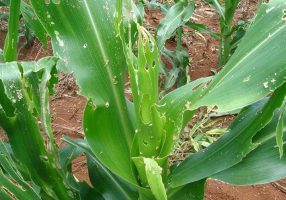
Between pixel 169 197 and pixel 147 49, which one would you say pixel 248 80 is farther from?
pixel 169 197

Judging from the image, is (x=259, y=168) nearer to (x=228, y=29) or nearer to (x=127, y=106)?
(x=127, y=106)

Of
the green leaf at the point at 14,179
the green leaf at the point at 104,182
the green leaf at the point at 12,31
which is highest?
the green leaf at the point at 12,31

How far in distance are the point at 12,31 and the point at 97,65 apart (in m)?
0.22

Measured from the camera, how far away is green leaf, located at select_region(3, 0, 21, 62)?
3.65 ft

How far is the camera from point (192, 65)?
2.44m

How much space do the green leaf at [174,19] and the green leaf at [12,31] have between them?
2.51ft

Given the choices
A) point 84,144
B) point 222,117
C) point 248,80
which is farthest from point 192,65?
point 248,80

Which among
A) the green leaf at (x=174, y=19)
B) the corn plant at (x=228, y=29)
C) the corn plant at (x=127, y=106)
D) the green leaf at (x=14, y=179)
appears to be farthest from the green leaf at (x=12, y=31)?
the corn plant at (x=228, y=29)

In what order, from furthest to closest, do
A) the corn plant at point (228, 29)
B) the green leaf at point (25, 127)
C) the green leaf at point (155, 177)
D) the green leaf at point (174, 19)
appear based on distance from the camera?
the corn plant at point (228, 29), the green leaf at point (174, 19), the green leaf at point (25, 127), the green leaf at point (155, 177)

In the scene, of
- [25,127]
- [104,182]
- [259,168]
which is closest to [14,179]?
[25,127]

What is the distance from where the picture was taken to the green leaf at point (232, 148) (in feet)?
3.50

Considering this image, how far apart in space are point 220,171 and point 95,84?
377mm

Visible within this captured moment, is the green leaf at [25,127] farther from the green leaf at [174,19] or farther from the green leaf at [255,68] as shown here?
the green leaf at [174,19]

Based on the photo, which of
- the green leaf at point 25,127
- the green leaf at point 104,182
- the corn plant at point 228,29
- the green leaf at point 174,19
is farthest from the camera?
the corn plant at point 228,29
